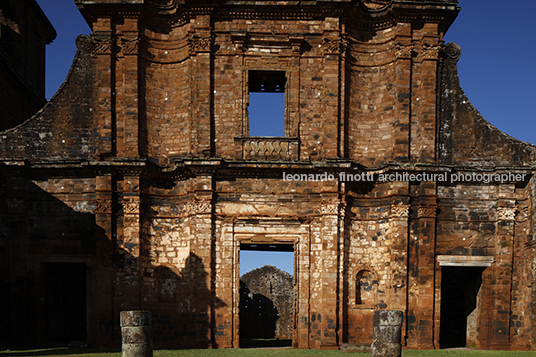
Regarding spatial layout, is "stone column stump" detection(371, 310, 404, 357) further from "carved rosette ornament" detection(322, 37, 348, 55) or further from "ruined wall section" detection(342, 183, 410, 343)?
"carved rosette ornament" detection(322, 37, 348, 55)

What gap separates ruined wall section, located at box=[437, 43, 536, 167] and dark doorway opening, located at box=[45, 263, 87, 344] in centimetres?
1179

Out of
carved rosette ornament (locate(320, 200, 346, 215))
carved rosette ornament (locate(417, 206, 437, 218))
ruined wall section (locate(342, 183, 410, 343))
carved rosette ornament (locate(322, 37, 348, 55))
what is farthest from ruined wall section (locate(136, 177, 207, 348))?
carved rosette ornament (locate(417, 206, 437, 218))

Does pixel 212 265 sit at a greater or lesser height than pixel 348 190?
lesser

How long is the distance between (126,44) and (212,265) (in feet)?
22.2

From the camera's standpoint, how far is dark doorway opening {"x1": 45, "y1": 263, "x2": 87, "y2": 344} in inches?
701

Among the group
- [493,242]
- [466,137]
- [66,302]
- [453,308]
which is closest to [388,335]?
[493,242]

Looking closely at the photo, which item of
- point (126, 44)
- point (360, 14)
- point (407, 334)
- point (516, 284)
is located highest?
point (360, 14)

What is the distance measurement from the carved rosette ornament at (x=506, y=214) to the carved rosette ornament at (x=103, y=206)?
10.8 meters

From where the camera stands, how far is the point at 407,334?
15297 millimetres

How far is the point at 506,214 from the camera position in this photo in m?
15.7

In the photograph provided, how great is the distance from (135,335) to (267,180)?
658cm

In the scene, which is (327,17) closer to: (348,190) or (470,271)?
(348,190)

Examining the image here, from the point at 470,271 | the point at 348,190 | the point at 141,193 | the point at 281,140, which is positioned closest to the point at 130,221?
the point at 141,193

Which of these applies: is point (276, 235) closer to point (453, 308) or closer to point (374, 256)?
point (374, 256)
